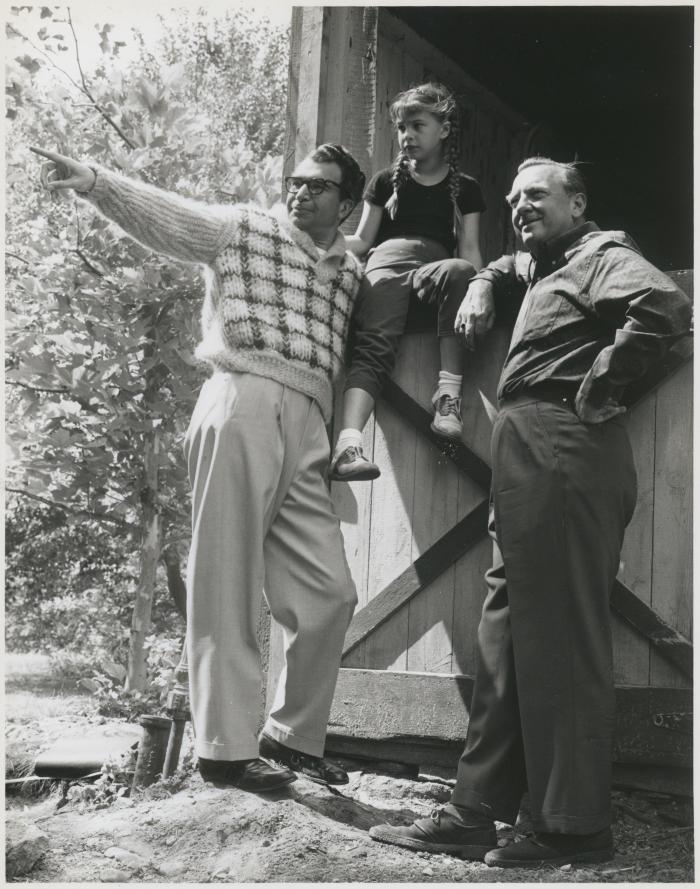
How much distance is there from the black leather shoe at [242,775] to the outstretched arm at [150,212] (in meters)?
1.92

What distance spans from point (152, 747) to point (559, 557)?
2687 millimetres

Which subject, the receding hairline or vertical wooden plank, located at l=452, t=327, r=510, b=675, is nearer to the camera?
the receding hairline

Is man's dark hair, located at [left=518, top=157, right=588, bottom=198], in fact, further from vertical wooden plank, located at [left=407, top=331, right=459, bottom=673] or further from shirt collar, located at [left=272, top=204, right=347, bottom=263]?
vertical wooden plank, located at [left=407, top=331, right=459, bottom=673]

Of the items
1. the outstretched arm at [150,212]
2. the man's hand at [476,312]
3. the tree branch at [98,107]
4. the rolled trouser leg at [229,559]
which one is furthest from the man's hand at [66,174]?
the tree branch at [98,107]

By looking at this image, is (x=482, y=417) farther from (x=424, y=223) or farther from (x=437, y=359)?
(x=424, y=223)

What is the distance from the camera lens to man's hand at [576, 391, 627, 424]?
367cm

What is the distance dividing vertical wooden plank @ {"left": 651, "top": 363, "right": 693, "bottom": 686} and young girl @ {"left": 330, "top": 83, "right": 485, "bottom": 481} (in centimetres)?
85

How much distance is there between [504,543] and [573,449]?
16.0 inches

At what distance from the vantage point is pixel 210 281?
432cm

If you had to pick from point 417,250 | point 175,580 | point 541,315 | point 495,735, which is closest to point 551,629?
point 495,735

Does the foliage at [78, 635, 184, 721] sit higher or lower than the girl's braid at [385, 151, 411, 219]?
lower

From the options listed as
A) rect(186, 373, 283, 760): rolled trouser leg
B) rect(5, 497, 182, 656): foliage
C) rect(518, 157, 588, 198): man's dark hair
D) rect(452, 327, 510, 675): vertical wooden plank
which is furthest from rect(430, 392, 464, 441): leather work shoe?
rect(5, 497, 182, 656): foliage

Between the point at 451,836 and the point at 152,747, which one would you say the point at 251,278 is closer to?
the point at 451,836

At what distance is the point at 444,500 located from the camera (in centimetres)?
475
